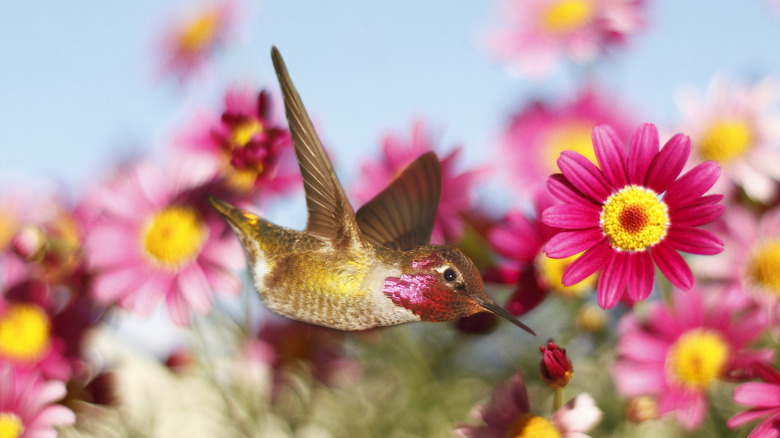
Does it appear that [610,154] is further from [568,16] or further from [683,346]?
[568,16]

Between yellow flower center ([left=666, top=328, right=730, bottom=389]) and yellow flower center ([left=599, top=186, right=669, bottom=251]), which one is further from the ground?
yellow flower center ([left=599, top=186, right=669, bottom=251])

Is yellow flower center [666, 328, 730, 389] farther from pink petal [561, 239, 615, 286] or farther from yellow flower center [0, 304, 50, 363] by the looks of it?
yellow flower center [0, 304, 50, 363]

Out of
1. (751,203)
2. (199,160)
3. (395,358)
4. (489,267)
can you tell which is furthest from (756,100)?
(395,358)

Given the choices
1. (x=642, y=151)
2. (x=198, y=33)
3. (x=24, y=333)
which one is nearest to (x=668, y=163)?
(x=642, y=151)

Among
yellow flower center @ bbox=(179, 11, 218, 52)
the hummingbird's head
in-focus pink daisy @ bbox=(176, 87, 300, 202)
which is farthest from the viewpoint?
yellow flower center @ bbox=(179, 11, 218, 52)

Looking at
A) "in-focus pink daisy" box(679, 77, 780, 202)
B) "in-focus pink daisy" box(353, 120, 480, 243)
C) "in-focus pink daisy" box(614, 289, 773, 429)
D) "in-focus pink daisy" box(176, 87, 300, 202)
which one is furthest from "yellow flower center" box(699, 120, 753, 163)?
"in-focus pink daisy" box(176, 87, 300, 202)

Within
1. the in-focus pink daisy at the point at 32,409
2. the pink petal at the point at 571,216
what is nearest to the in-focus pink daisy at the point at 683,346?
the pink petal at the point at 571,216

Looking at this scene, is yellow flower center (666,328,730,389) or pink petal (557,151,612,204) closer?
pink petal (557,151,612,204)
